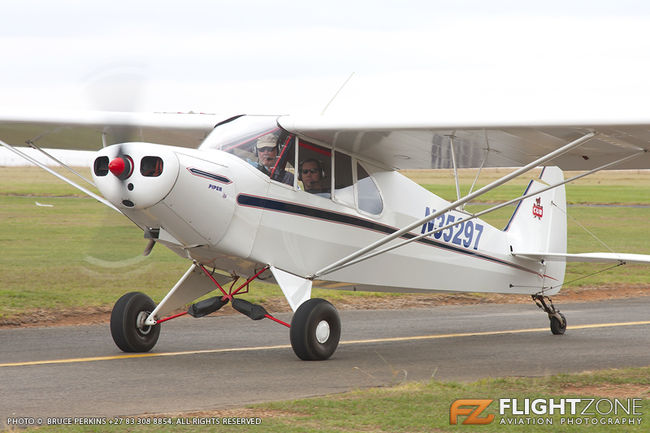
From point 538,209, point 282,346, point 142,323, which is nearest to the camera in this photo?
point 142,323

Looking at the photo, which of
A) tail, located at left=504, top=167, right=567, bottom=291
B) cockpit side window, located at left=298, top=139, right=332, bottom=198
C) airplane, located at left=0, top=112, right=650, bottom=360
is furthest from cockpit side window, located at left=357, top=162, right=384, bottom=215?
tail, located at left=504, top=167, right=567, bottom=291

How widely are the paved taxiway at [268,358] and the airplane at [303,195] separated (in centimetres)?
69

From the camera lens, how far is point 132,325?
35.5ft

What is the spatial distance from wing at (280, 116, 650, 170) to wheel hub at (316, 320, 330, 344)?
231cm

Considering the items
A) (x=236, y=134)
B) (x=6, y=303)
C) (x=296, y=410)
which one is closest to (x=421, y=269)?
(x=236, y=134)

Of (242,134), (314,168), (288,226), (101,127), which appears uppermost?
(101,127)

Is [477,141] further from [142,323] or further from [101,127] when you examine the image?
[101,127]

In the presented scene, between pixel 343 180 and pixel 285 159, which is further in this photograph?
pixel 343 180

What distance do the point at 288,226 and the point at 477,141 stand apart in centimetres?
279

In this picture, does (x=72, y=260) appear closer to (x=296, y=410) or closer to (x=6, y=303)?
(x=6, y=303)

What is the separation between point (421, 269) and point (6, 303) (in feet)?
22.7

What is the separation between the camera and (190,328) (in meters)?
13.6

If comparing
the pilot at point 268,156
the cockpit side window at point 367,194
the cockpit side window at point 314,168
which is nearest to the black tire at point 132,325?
the pilot at point 268,156

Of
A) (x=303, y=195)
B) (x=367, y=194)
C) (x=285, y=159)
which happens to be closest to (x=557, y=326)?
(x=367, y=194)
